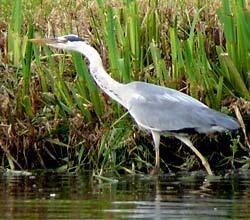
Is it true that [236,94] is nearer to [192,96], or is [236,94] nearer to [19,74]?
[192,96]

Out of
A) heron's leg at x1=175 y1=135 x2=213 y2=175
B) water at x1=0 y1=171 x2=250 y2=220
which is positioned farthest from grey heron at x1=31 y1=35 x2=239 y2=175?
water at x1=0 y1=171 x2=250 y2=220

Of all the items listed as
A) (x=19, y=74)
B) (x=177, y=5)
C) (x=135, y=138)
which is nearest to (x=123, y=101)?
(x=135, y=138)

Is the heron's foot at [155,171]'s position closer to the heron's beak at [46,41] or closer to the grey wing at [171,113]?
the grey wing at [171,113]

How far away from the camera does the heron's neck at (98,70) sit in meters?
10.1

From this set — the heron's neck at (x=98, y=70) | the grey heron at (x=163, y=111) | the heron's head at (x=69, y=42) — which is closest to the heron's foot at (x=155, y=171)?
the grey heron at (x=163, y=111)

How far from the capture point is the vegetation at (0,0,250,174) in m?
9.55

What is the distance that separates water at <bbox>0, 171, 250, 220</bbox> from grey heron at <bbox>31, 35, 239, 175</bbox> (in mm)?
441

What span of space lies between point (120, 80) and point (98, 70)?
255 millimetres

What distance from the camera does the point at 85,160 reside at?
9.61 metres

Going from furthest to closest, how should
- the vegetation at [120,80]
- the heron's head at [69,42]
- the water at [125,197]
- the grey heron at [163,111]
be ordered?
1. the heron's head at [69,42]
2. the vegetation at [120,80]
3. the grey heron at [163,111]
4. the water at [125,197]

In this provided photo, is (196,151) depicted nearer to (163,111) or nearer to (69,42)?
(163,111)

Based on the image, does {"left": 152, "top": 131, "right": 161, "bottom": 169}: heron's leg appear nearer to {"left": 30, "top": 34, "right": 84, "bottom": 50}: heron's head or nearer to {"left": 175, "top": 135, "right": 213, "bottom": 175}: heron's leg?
{"left": 175, "top": 135, "right": 213, "bottom": 175}: heron's leg

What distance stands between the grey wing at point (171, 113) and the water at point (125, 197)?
48 centimetres

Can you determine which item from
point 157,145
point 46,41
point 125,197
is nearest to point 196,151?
point 157,145
